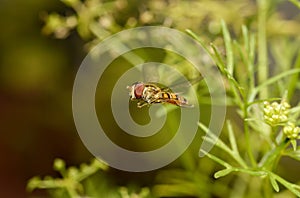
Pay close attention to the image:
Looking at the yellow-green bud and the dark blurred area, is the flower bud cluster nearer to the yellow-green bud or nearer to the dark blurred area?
the yellow-green bud

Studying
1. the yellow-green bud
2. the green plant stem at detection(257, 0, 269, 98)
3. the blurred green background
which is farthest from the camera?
the blurred green background

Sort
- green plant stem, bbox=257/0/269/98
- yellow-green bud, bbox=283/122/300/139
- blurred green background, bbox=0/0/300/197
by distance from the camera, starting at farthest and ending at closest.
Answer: blurred green background, bbox=0/0/300/197
green plant stem, bbox=257/0/269/98
yellow-green bud, bbox=283/122/300/139

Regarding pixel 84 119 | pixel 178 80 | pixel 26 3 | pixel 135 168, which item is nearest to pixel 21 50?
pixel 26 3

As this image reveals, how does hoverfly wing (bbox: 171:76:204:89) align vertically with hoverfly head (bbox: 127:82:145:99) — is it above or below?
above

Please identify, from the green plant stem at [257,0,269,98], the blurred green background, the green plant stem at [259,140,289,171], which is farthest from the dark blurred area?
the green plant stem at [259,140,289,171]

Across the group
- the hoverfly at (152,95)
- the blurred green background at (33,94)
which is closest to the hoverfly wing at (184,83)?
the hoverfly at (152,95)

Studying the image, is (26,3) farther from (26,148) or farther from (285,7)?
(285,7)

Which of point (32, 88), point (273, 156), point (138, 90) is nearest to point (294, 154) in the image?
point (273, 156)

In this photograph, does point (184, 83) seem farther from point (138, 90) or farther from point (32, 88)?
point (32, 88)
